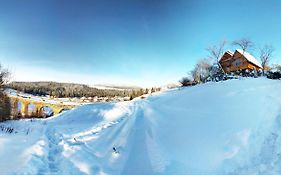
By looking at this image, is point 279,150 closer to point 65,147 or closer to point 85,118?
point 65,147

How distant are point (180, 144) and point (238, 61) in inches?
1243

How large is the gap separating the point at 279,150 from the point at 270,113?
7.39 feet

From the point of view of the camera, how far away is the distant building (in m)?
36.0

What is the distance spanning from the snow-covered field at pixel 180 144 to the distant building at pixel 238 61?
81.7 ft

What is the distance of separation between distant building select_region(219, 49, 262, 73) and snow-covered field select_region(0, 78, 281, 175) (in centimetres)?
2489

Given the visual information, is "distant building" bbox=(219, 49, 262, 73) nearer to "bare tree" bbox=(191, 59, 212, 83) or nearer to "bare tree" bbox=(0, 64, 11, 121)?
"bare tree" bbox=(191, 59, 212, 83)

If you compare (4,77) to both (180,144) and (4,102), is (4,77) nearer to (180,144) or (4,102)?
(4,102)

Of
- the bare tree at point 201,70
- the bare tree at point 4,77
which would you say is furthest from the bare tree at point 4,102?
the bare tree at point 201,70

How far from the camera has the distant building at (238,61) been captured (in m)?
36.0

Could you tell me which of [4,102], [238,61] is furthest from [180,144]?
[238,61]

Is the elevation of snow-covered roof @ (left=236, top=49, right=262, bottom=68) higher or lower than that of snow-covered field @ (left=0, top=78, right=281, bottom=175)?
higher

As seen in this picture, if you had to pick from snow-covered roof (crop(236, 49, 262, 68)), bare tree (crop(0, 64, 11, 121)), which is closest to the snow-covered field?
bare tree (crop(0, 64, 11, 121))

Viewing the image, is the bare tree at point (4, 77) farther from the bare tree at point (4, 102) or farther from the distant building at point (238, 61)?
the distant building at point (238, 61)

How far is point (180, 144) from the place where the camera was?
8.74m
